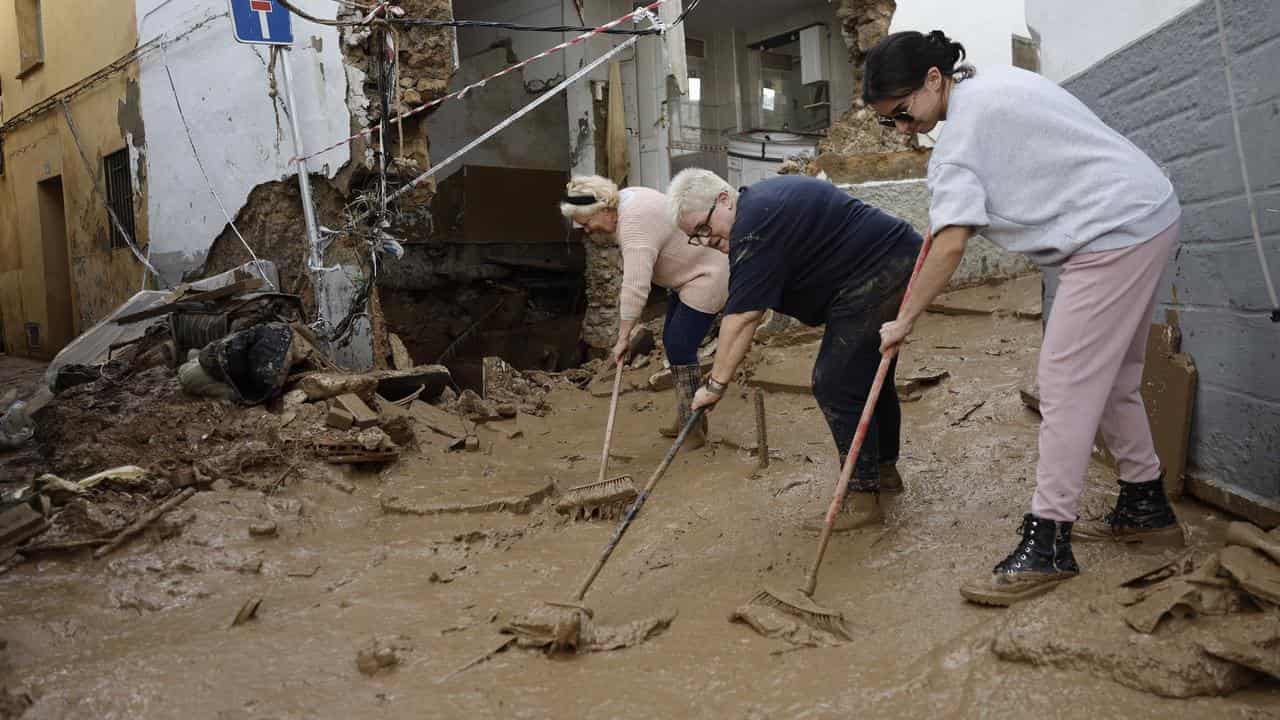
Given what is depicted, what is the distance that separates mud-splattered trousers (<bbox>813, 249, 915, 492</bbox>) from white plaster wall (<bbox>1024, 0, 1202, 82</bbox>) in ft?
3.84

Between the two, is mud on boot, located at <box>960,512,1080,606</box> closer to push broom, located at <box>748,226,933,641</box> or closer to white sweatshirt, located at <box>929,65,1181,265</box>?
push broom, located at <box>748,226,933,641</box>

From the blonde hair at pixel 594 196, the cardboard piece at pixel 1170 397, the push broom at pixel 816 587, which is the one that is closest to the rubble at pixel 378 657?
the push broom at pixel 816 587

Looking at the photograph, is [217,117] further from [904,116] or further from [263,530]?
[904,116]

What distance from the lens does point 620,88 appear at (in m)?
10.8

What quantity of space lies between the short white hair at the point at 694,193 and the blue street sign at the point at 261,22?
4.83 meters

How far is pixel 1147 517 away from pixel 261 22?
268 inches

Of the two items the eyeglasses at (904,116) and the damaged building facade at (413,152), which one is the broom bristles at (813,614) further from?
the damaged building facade at (413,152)

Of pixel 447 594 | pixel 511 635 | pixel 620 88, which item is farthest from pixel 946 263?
pixel 620 88

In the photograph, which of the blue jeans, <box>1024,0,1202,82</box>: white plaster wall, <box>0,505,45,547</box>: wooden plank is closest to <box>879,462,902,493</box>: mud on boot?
the blue jeans

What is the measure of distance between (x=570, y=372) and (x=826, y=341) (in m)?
5.22

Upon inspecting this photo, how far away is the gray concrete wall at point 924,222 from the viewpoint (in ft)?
22.5

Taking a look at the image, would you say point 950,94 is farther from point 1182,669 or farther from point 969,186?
point 1182,669

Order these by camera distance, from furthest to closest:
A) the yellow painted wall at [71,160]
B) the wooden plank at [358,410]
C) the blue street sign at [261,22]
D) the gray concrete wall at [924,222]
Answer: the yellow painted wall at [71,160]
the gray concrete wall at [924,222]
the blue street sign at [261,22]
the wooden plank at [358,410]

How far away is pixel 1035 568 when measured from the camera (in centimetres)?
241
